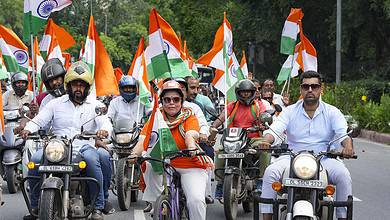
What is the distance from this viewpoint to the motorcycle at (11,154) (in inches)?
477

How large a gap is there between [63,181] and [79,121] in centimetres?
125

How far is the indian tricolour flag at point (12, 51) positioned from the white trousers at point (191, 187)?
Result: 8.70 metres

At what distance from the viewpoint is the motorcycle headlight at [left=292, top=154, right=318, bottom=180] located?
6.69m

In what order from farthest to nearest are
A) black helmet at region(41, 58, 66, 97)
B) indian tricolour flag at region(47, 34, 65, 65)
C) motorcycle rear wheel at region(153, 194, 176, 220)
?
indian tricolour flag at region(47, 34, 65, 65) → black helmet at region(41, 58, 66, 97) → motorcycle rear wheel at region(153, 194, 176, 220)

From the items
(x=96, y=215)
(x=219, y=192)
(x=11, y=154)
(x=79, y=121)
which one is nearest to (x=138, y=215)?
(x=219, y=192)

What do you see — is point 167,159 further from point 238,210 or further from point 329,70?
point 329,70

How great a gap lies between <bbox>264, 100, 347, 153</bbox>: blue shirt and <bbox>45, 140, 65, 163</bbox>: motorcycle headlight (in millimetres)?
1944

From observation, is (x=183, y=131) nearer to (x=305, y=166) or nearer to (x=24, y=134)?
(x=305, y=166)

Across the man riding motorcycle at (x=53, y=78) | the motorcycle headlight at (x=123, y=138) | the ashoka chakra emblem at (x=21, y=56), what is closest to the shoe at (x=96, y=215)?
the man riding motorcycle at (x=53, y=78)

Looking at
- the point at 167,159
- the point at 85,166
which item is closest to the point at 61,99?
the point at 85,166

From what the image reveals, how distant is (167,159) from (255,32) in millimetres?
35532

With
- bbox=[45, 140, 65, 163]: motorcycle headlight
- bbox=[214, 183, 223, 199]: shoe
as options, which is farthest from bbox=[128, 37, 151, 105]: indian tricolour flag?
bbox=[45, 140, 65, 163]: motorcycle headlight

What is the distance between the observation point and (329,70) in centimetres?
4225

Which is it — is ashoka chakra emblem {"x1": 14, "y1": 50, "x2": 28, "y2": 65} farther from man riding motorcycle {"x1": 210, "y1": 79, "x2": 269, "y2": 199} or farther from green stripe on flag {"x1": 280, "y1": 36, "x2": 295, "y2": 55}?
man riding motorcycle {"x1": 210, "y1": 79, "x2": 269, "y2": 199}
